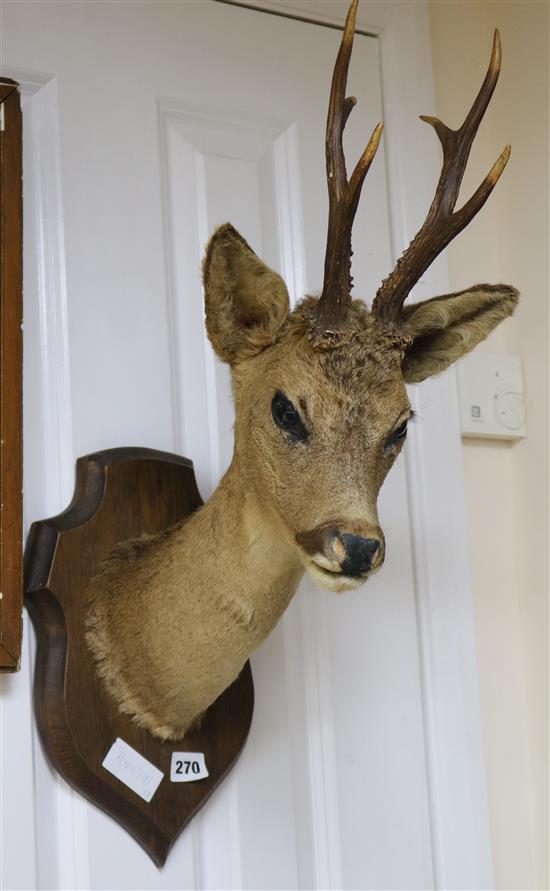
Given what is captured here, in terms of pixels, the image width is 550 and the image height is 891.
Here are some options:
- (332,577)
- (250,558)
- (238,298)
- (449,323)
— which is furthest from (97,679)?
(449,323)

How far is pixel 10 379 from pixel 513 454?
0.91 metres

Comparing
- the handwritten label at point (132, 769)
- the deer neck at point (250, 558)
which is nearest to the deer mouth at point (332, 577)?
the deer neck at point (250, 558)

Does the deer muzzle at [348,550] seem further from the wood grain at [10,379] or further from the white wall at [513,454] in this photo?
the white wall at [513,454]

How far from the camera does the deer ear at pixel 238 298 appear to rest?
59.9 inches

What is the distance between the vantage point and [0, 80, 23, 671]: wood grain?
1.58 metres

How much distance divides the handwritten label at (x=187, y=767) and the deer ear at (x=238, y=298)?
1.74ft

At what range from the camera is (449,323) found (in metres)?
1.65

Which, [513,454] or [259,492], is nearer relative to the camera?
[259,492]

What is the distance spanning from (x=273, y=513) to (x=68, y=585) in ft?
1.02

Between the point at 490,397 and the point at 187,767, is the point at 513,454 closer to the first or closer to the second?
the point at 490,397

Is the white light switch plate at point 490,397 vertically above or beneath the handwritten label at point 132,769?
above

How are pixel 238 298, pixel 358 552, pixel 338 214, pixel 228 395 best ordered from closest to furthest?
1. pixel 358 552
2. pixel 338 214
3. pixel 238 298
4. pixel 228 395

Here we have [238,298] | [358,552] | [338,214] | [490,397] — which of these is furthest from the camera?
[490,397]

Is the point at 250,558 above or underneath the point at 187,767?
above
